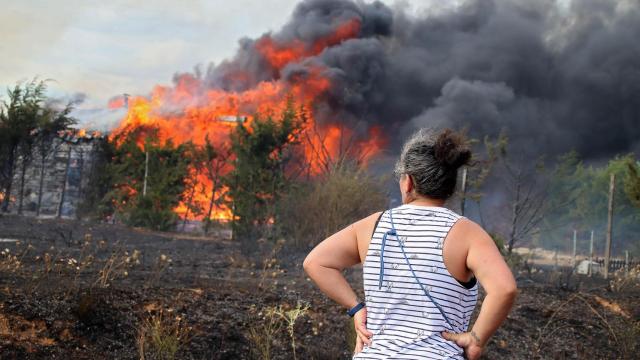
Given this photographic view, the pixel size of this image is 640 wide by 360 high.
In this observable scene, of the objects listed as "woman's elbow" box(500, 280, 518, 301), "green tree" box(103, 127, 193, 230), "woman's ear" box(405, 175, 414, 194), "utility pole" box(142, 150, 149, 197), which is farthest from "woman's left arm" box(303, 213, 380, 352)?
"utility pole" box(142, 150, 149, 197)

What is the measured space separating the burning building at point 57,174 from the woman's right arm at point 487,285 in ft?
62.9

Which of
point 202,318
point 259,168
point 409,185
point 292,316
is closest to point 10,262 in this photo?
point 202,318

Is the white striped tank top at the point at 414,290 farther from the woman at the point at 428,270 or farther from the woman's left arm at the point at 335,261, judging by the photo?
the woman's left arm at the point at 335,261

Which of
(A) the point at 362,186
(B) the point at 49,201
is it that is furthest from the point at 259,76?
(A) the point at 362,186

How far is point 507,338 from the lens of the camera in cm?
707

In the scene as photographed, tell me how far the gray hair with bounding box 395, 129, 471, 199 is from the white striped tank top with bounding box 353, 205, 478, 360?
7cm

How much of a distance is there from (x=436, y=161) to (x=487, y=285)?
1.34 feet

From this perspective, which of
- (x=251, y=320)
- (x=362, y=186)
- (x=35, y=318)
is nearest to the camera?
(x=35, y=318)

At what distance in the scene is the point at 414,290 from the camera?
82.7 inches

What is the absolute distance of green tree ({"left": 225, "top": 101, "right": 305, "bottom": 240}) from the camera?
56.9 feet

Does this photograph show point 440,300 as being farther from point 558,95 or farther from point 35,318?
A: point 558,95

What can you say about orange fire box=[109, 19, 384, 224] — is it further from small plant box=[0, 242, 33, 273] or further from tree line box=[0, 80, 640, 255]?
small plant box=[0, 242, 33, 273]

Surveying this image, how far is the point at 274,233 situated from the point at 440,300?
13.7 metres

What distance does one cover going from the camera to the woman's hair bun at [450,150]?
7.01ft
